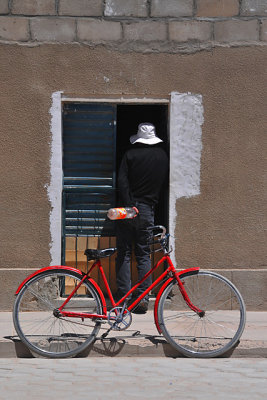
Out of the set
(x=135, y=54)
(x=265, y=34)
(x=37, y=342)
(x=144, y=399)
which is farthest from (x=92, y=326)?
(x=265, y=34)

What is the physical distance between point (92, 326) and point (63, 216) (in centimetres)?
204

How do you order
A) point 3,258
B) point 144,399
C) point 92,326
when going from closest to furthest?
point 144,399, point 92,326, point 3,258

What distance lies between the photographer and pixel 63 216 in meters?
7.93

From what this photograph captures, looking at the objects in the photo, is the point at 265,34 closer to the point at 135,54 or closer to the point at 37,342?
the point at 135,54

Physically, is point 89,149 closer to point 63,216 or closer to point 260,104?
point 63,216

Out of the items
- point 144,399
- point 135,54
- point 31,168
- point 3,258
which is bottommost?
point 144,399

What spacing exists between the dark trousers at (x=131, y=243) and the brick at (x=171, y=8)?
2057 mm

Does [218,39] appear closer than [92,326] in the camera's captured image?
No

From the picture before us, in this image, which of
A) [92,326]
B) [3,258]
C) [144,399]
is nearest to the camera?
[144,399]

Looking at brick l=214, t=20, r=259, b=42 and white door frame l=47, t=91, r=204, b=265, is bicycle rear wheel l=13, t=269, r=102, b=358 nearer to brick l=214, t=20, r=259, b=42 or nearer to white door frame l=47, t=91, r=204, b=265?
white door frame l=47, t=91, r=204, b=265

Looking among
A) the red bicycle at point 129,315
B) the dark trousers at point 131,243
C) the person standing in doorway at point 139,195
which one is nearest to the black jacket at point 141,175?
the person standing in doorway at point 139,195

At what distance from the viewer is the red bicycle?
6070 millimetres

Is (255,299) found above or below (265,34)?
below

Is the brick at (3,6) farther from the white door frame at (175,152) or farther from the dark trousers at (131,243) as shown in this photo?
the dark trousers at (131,243)
